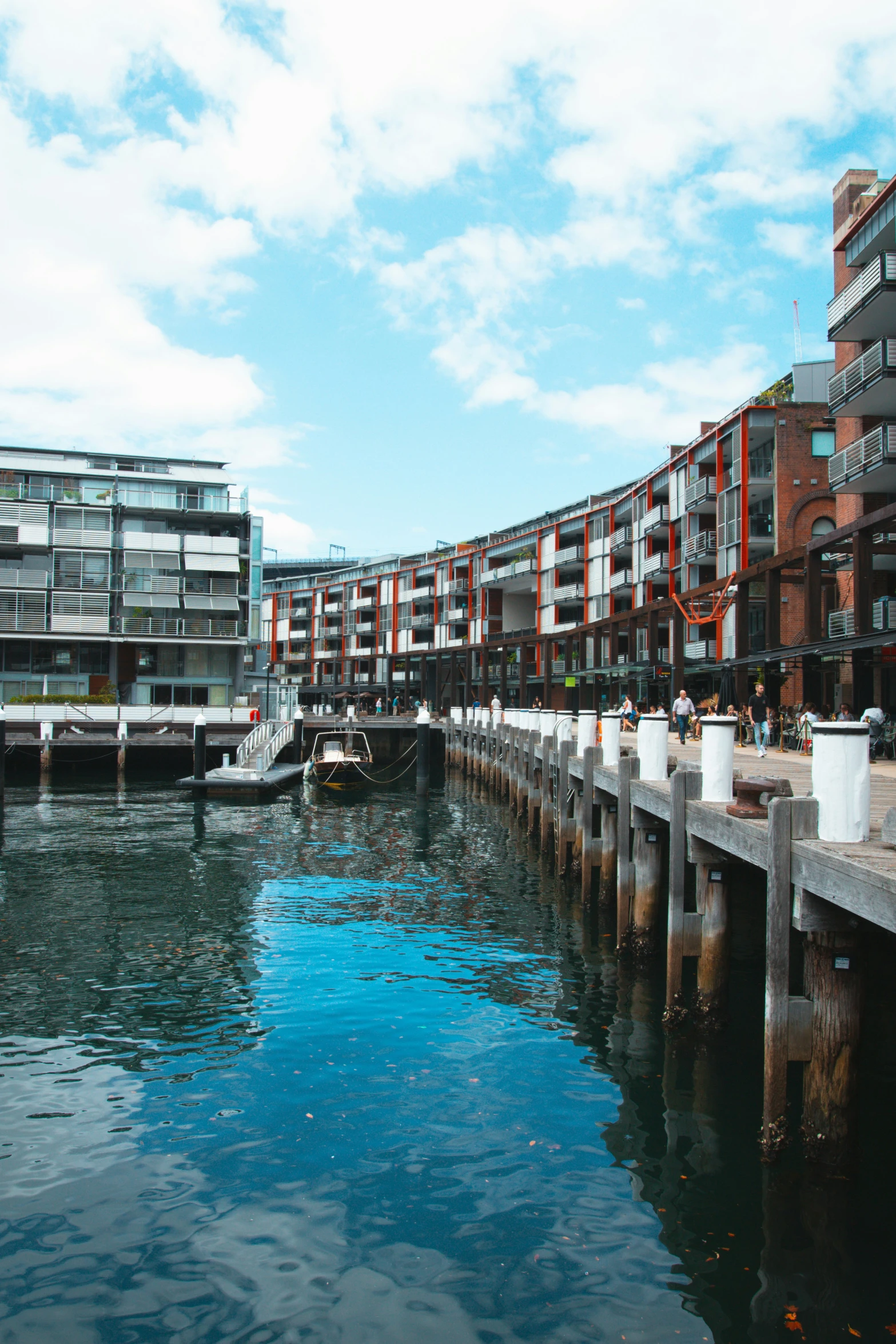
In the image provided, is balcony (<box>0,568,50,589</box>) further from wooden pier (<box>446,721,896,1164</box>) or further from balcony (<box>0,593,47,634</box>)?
wooden pier (<box>446,721,896,1164</box>)

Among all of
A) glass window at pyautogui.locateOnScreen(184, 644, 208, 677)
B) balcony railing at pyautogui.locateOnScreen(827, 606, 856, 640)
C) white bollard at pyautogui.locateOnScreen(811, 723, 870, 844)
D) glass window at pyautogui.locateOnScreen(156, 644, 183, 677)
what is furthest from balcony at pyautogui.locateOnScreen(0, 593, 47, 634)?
white bollard at pyautogui.locateOnScreen(811, 723, 870, 844)

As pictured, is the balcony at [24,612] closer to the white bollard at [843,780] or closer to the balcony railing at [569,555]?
the balcony railing at [569,555]

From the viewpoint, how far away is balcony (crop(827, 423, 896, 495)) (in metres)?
29.9

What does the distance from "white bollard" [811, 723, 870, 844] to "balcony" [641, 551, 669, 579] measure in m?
50.7

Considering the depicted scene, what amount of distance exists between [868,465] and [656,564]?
88.7ft

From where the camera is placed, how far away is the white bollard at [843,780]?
7.39 m

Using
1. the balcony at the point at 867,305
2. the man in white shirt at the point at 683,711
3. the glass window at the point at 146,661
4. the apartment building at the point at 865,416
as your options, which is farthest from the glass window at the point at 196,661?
the balcony at the point at 867,305

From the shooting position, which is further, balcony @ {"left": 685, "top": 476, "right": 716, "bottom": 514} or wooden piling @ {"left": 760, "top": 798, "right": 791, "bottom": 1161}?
balcony @ {"left": 685, "top": 476, "right": 716, "bottom": 514}

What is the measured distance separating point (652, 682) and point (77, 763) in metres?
31.8

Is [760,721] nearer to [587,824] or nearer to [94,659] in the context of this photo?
[587,824]

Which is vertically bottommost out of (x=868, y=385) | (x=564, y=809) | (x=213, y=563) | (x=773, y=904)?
(x=564, y=809)

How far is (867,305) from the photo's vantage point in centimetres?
3038

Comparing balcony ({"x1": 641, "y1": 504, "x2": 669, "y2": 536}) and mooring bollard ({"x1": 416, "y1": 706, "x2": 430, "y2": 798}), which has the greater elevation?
balcony ({"x1": 641, "y1": 504, "x2": 669, "y2": 536})

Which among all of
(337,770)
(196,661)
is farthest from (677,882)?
(196,661)
